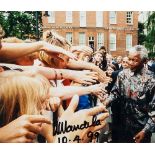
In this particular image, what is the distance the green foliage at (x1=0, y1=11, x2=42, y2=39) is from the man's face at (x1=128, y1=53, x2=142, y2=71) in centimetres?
114

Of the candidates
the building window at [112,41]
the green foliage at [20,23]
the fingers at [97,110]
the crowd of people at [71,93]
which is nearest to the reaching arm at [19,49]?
the crowd of people at [71,93]

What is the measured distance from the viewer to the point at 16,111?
19.6ft

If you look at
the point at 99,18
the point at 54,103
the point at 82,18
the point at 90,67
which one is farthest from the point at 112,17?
the point at 54,103

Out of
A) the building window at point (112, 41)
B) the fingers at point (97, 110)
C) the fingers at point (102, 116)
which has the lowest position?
the fingers at point (102, 116)

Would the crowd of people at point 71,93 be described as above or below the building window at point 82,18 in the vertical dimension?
below

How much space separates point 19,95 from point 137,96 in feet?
4.67

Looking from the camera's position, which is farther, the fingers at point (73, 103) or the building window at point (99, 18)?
the fingers at point (73, 103)

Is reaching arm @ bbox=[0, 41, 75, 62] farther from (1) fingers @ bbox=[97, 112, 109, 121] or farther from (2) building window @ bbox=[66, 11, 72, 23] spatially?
(1) fingers @ bbox=[97, 112, 109, 121]

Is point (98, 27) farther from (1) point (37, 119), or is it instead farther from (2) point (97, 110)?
(1) point (37, 119)

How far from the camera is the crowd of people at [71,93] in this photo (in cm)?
599

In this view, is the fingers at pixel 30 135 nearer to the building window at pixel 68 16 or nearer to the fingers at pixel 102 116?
the fingers at pixel 102 116

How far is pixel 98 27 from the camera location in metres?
6.24

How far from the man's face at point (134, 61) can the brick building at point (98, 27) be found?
0.53ft
